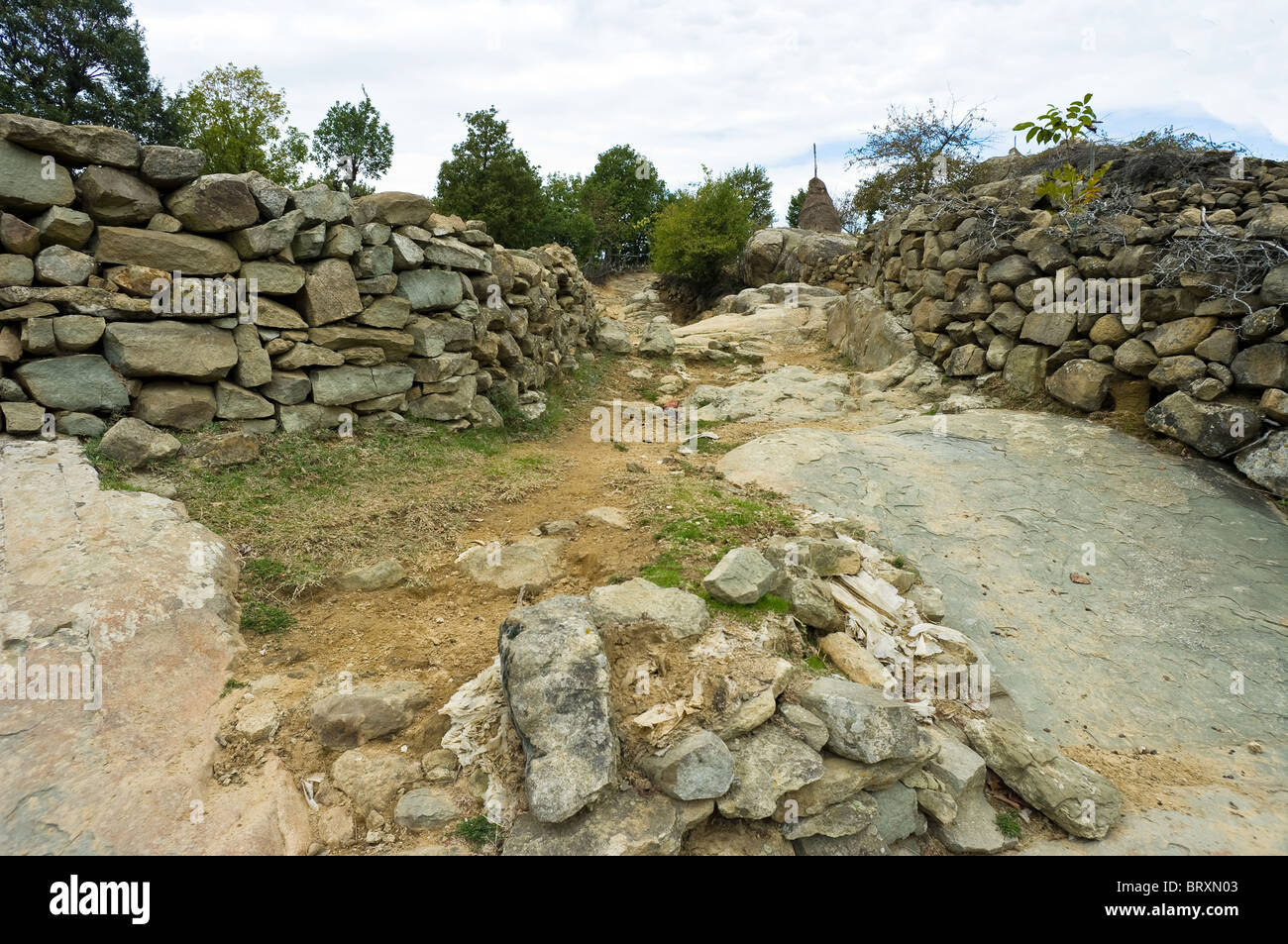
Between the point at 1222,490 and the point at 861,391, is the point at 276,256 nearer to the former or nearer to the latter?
the point at 861,391

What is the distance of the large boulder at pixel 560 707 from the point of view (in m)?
2.85

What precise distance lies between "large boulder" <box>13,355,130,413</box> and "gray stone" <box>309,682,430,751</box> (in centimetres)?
372

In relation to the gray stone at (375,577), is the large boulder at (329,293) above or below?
above

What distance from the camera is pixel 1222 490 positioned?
6.04 meters

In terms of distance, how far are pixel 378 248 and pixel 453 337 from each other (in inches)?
47.5

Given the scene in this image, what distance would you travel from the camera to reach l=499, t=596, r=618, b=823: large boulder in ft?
9.35

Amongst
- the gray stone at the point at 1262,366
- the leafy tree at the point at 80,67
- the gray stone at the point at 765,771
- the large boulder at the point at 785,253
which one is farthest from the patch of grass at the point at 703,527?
the leafy tree at the point at 80,67

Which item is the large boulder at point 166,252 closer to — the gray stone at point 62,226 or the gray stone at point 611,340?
the gray stone at point 62,226

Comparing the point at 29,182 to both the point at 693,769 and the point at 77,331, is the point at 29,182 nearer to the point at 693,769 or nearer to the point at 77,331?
the point at 77,331

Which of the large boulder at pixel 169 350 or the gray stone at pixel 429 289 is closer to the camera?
the large boulder at pixel 169 350

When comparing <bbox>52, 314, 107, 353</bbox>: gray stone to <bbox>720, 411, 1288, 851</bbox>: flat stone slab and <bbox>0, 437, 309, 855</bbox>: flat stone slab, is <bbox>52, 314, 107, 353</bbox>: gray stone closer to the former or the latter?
<bbox>0, 437, 309, 855</bbox>: flat stone slab

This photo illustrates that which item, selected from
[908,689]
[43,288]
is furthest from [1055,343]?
[43,288]

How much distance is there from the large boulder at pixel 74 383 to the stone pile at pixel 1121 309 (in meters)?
9.54

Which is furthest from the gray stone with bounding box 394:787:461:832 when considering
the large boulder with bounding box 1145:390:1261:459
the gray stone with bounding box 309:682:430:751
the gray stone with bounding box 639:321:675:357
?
the gray stone with bounding box 639:321:675:357
